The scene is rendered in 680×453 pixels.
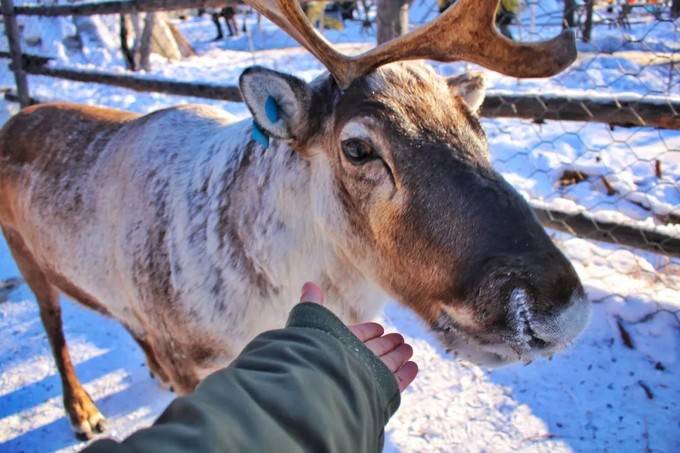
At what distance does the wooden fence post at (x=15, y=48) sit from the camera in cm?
606

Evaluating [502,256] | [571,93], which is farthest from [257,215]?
[571,93]

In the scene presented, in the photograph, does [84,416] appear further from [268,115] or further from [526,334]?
[526,334]

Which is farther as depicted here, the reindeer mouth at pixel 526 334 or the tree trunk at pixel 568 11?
the tree trunk at pixel 568 11

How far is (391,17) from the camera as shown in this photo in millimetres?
4098

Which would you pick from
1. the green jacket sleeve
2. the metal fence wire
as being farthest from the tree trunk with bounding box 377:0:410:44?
the green jacket sleeve

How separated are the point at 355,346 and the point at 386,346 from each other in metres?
0.26

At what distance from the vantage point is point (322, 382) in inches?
42.2

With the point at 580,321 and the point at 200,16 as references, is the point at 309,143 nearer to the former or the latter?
the point at 580,321

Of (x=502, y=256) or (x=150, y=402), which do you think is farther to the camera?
(x=150, y=402)

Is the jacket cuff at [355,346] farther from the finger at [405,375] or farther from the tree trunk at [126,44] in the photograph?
the tree trunk at [126,44]

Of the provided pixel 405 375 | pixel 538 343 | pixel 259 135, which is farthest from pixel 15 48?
pixel 538 343

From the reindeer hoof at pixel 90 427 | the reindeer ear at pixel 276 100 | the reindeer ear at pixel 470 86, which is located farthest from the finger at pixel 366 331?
the reindeer hoof at pixel 90 427

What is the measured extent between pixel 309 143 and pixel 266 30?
18024 mm

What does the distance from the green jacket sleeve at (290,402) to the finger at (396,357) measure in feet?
0.61
